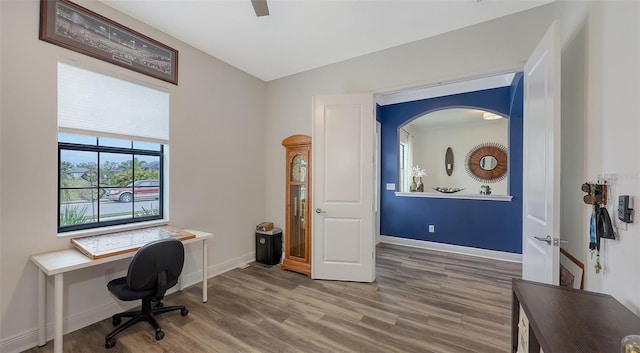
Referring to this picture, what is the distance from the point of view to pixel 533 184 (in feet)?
6.31

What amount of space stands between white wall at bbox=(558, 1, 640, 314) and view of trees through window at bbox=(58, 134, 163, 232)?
3.65 m

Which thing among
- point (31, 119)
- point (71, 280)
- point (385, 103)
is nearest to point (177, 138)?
point (31, 119)

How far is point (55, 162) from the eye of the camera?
6.35 feet

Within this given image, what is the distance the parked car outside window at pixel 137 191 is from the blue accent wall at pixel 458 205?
150 inches

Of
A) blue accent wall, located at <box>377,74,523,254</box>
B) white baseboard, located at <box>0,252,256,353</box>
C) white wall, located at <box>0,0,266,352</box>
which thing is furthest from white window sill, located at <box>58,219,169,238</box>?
blue accent wall, located at <box>377,74,523,254</box>

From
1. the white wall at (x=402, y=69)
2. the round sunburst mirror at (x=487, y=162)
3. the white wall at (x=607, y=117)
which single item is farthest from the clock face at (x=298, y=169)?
the round sunburst mirror at (x=487, y=162)

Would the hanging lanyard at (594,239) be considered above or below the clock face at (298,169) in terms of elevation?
below

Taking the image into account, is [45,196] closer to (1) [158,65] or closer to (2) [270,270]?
(1) [158,65]

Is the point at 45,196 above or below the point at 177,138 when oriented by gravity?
below

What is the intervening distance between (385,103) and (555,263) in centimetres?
378

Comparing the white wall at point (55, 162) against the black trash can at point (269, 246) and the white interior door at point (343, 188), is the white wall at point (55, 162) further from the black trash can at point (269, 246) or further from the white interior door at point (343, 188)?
the white interior door at point (343, 188)

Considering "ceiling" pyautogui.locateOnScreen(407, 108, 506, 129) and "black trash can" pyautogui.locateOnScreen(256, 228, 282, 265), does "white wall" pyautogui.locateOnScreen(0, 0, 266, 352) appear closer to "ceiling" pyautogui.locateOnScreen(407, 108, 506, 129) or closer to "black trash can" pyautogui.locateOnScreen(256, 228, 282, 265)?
"black trash can" pyautogui.locateOnScreen(256, 228, 282, 265)

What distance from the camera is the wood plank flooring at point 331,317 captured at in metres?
1.85

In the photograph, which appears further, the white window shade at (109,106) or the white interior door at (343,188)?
the white interior door at (343,188)
